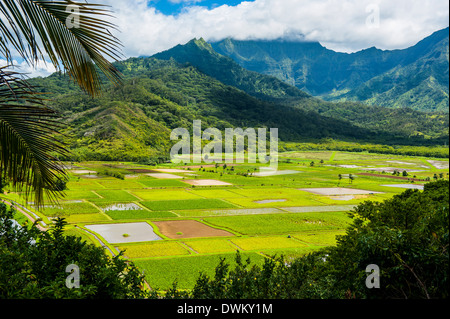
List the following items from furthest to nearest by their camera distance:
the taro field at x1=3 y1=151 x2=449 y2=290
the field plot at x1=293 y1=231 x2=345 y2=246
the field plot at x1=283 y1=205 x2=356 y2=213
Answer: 1. the field plot at x1=283 y1=205 x2=356 y2=213
2. the field plot at x1=293 y1=231 x2=345 y2=246
3. the taro field at x1=3 y1=151 x2=449 y2=290

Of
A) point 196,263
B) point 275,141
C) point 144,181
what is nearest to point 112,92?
point 275,141

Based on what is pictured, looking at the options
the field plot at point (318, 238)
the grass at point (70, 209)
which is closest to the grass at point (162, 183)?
the grass at point (70, 209)

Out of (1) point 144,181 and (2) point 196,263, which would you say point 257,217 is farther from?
(1) point 144,181

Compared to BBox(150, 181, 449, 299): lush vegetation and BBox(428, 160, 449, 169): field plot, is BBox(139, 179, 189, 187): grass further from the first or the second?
BBox(428, 160, 449, 169): field plot

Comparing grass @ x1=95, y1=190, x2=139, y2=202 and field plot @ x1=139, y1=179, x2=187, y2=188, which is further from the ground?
field plot @ x1=139, y1=179, x2=187, y2=188

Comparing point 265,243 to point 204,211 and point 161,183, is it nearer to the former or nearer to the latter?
point 204,211

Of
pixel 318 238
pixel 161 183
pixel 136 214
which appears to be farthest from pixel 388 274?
pixel 161 183

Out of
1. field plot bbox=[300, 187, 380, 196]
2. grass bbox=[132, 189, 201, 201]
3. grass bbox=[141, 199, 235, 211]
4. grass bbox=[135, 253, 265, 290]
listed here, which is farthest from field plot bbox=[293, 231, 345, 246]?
field plot bbox=[300, 187, 380, 196]
